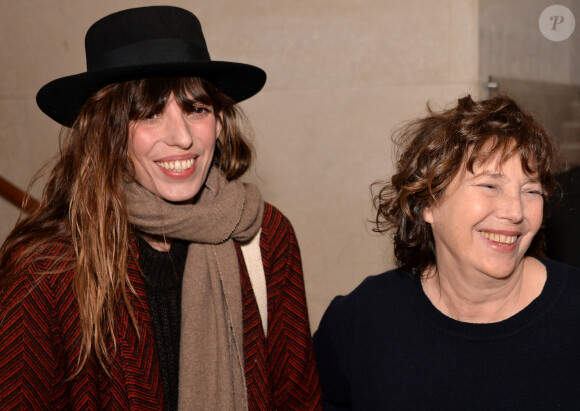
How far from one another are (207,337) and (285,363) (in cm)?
23

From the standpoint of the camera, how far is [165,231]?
1779mm

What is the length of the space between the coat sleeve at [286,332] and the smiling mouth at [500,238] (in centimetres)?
56

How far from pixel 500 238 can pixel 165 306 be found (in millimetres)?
871

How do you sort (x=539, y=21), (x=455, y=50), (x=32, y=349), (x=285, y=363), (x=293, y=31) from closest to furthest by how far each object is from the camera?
(x=32, y=349) < (x=285, y=363) < (x=539, y=21) < (x=455, y=50) < (x=293, y=31)

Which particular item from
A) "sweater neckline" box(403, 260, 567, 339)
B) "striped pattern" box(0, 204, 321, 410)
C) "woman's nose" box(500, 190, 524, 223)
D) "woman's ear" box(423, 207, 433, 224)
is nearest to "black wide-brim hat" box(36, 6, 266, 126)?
"striped pattern" box(0, 204, 321, 410)

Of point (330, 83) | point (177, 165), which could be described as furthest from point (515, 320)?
point (330, 83)

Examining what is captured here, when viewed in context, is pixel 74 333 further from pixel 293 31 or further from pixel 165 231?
pixel 293 31

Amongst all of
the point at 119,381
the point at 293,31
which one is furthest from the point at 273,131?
the point at 119,381

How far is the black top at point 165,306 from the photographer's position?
1787 millimetres

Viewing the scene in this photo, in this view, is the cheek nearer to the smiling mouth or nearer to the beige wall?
the smiling mouth

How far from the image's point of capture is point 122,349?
1673 millimetres

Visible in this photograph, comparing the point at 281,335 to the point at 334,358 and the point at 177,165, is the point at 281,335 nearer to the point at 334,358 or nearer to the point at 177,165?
the point at 334,358

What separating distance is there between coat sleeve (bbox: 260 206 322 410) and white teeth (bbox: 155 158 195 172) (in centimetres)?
30

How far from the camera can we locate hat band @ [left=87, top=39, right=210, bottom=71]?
5.51 feet
